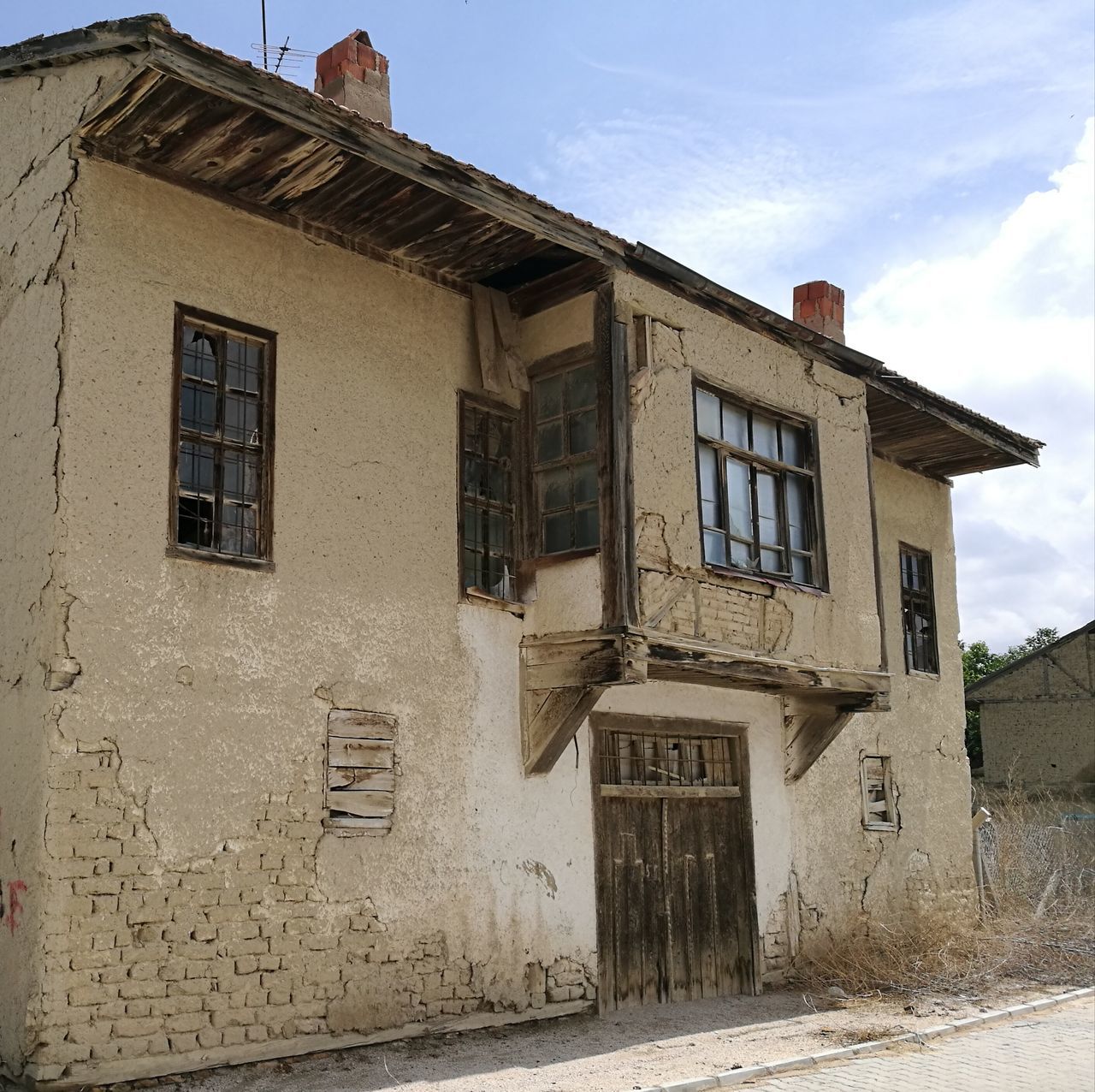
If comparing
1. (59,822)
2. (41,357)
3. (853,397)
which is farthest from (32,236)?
(853,397)

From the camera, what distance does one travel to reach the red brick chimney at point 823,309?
14.9 meters

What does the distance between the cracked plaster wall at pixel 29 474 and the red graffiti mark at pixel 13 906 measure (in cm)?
1

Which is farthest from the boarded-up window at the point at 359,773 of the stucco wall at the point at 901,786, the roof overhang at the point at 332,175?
the stucco wall at the point at 901,786

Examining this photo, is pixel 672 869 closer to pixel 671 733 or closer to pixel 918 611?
pixel 671 733

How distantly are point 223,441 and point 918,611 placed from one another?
10022 mm

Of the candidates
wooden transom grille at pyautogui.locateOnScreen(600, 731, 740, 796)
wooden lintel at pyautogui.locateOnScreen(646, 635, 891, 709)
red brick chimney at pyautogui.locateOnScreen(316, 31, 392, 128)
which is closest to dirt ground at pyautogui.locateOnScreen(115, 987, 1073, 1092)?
wooden transom grille at pyautogui.locateOnScreen(600, 731, 740, 796)

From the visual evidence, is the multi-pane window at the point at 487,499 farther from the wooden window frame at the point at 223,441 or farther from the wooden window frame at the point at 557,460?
the wooden window frame at the point at 223,441

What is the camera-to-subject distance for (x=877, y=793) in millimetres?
14414

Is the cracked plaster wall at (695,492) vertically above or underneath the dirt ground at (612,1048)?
above

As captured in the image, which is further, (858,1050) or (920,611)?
(920,611)

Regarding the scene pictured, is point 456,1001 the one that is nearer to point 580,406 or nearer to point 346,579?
point 346,579

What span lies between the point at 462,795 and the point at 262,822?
71.1 inches

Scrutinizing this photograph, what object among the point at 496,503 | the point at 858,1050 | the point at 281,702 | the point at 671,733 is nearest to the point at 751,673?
the point at 671,733

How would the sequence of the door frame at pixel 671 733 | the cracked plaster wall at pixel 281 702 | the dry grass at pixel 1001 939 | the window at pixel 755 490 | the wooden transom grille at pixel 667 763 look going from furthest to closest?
the dry grass at pixel 1001 939 → the wooden transom grille at pixel 667 763 → the window at pixel 755 490 → the door frame at pixel 671 733 → the cracked plaster wall at pixel 281 702
